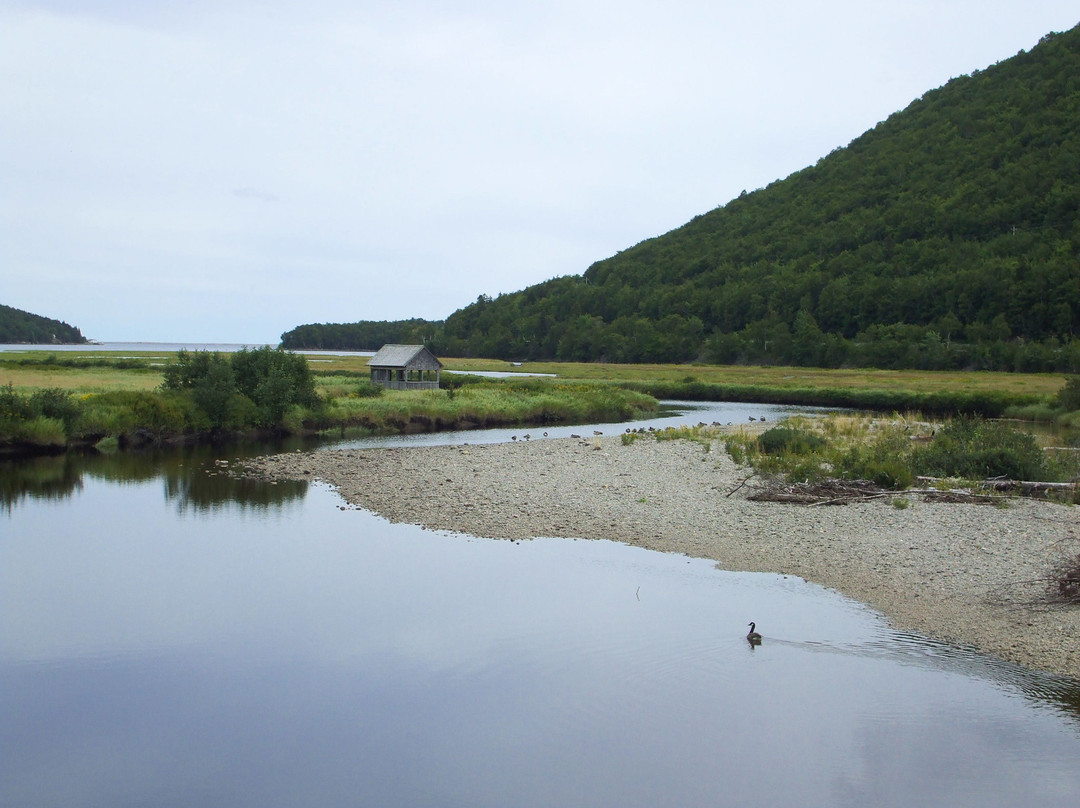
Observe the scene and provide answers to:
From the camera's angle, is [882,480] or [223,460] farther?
[223,460]

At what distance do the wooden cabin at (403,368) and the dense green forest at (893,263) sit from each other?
174ft

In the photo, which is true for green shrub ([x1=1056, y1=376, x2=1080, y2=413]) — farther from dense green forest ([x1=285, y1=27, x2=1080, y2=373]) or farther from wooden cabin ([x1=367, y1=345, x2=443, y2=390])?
wooden cabin ([x1=367, y1=345, x2=443, y2=390])

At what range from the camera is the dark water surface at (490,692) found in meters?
8.64

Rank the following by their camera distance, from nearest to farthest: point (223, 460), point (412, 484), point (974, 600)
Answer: point (974, 600), point (412, 484), point (223, 460)

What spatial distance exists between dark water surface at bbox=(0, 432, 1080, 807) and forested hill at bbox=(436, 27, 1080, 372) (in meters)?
73.3

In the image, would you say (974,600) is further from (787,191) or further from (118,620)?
(787,191)

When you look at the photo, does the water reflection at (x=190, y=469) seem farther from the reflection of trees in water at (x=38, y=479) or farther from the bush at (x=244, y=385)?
the bush at (x=244, y=385)

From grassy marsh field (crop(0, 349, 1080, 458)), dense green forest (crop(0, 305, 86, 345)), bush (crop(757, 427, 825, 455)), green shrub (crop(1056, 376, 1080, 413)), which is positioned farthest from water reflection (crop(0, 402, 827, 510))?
dense green forest (crop(0, 305, 86, 345))

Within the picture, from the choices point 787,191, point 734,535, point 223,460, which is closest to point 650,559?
point 734,535

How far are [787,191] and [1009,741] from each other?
5788 inches

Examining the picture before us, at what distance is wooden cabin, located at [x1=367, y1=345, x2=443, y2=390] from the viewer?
185 feet

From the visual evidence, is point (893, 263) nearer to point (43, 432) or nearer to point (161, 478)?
point (43, 432)

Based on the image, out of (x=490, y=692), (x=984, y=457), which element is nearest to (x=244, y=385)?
(x=984, y=457)

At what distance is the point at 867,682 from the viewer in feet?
35.3
